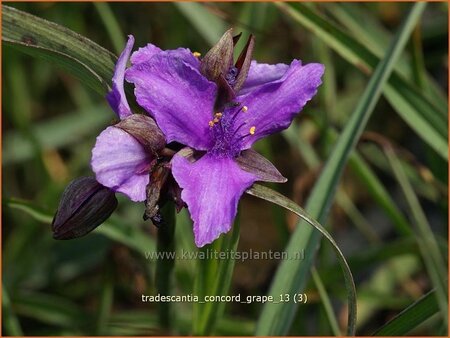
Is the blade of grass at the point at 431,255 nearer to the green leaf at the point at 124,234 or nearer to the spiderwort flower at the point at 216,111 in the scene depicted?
the spiderwort flower at the point at 216,111

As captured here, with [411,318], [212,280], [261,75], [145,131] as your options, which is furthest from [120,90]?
Answer: [411,318]

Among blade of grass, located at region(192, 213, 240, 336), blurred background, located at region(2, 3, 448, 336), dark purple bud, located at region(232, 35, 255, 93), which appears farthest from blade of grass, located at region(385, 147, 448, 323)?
dark purple bud, located at region(232, 35, 255, 93)

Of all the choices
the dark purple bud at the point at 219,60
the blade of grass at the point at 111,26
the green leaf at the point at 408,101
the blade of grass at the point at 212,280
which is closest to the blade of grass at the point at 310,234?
the blade of grass at the point at 212,280

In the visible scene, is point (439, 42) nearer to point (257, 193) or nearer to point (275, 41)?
point (275, 41)

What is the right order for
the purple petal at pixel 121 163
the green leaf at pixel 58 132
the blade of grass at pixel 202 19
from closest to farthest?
the purple petal at pixel 121 163
the blade of grass at pixel 202 19
the green leaf at pixel 58 132

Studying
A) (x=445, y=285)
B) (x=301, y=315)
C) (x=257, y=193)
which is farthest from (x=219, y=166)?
(x=301, y=315)

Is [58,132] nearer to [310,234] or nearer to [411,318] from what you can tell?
[310,234]
